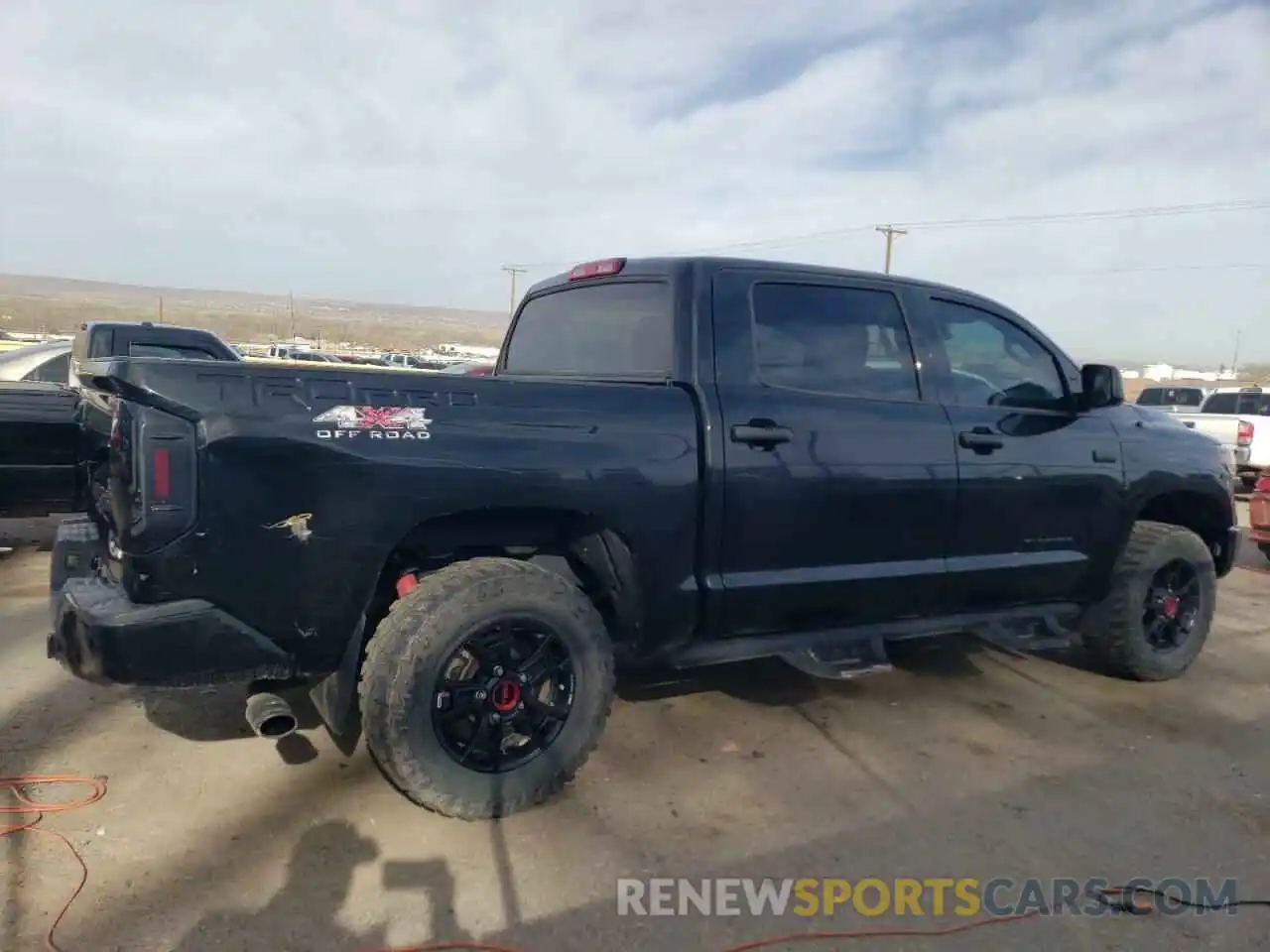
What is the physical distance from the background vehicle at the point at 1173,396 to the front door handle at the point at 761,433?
1808cm

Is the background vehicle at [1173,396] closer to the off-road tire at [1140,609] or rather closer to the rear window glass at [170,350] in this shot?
the off-road tire at [1140,609]

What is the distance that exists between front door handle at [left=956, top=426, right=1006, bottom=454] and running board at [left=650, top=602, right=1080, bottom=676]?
0.77m

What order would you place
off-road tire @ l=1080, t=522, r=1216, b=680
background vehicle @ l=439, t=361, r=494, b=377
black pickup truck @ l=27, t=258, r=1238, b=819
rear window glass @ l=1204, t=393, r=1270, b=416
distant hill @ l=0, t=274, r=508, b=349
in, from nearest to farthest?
black pickup truck @ l=27, t=258, r=1238, b=819 < background vehicle @ l=439, t=361, r=494, b=377 < off-road tire @ l=1080, t=522, r=1216, b=680 < rear window glass @ l=1204, t=393, r=1270, b=416 < distant hill @ l=0, t=274, r=508, b=349

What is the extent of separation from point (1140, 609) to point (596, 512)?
3.14 meters

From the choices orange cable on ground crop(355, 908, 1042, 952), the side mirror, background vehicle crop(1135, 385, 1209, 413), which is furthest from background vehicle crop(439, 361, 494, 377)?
background vehicle crop(1135, 385, 1209, 413)

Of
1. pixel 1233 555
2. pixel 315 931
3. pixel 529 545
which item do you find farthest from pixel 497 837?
pixel 1233 555

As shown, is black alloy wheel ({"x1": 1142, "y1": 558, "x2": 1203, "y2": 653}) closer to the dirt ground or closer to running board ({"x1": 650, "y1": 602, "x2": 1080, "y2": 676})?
the dirt ground

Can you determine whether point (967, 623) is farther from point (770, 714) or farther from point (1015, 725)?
point (770, 714)

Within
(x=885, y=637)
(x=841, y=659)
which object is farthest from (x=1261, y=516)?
(x=841, y=659)

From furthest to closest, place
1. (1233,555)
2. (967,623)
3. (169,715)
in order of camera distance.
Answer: (1233,555)
(967,623)
(169,715)

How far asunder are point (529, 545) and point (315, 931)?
1440 mm

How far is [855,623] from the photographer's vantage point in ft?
13.8

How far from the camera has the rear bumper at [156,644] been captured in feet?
9.52

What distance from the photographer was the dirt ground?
112 inches
